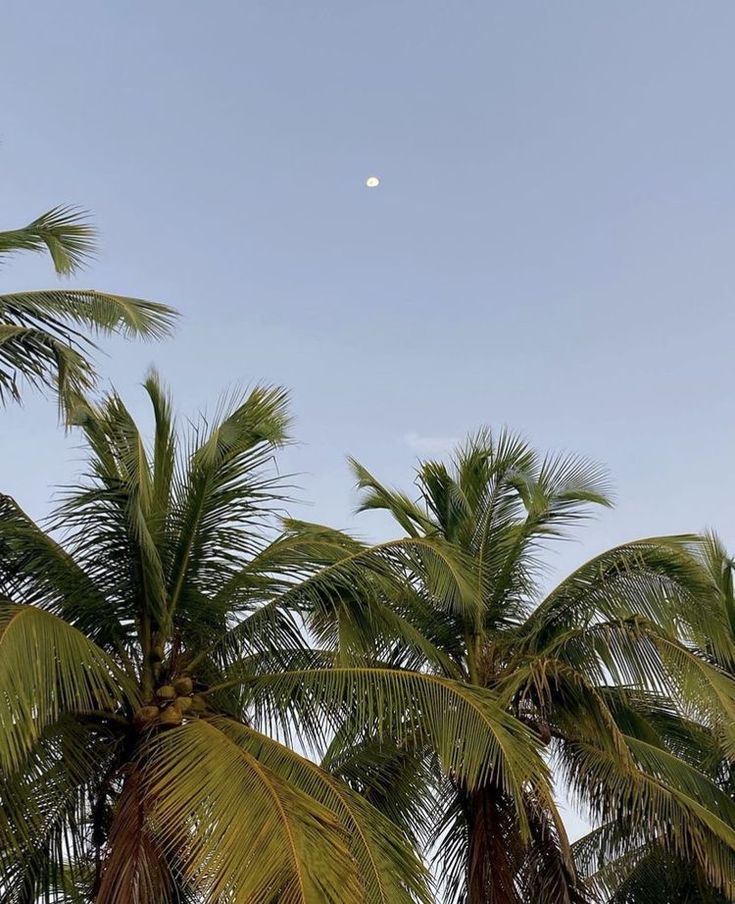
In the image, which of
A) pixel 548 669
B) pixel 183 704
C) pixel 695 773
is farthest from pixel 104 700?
pixel 695 773

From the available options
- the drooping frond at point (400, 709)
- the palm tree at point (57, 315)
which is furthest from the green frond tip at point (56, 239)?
the drooping frond at point (400, 709)

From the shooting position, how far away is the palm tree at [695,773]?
37.0 feet

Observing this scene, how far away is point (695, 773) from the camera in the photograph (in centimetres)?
1193

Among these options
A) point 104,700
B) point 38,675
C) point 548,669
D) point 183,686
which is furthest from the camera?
point 548,669

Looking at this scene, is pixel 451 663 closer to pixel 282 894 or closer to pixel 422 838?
pixel 422 838

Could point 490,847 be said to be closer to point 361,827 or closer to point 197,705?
point 361,827

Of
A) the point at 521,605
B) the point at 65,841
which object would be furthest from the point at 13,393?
the point at 521,605

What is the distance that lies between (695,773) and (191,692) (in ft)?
21.0

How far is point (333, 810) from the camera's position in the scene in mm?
8242

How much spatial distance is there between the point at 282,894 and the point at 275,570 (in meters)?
3.34

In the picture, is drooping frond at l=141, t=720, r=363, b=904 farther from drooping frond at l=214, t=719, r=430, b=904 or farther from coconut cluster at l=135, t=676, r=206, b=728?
coconut cluster at l=135, t=676, r=206, b=728

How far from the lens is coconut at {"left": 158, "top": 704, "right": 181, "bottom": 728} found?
862cm

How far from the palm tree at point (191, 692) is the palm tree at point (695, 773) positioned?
3244mm

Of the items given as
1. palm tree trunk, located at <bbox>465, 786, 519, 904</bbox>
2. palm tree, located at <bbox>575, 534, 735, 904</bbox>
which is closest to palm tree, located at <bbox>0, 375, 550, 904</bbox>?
palm tree trunk, located at <bbox>465, 786, 519, 904</bbox>
